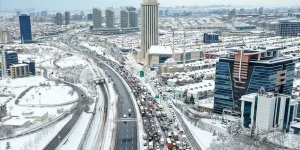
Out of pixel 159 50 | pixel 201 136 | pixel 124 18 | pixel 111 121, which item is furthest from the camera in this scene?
pixel 124 18

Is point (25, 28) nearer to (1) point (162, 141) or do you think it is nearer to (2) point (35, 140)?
(2) point (35, 140)

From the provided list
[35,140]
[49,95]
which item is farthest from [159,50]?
[35,140]

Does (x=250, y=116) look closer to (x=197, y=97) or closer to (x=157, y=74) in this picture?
(x=197, y=97)

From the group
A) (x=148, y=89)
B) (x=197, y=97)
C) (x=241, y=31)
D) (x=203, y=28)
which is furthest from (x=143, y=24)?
(x=203, y=28)

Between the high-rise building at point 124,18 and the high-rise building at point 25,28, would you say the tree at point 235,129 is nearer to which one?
the high-rise building at point 25,28

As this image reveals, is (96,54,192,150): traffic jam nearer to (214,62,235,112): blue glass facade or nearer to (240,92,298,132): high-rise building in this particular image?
(214,62,235,112): blue glass facade

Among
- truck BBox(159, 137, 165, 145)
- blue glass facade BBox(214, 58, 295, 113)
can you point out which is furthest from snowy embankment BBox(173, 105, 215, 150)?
blue glass facade BBox(214, 58, 295, 113)

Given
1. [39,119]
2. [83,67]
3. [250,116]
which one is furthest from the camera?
[83,67]
